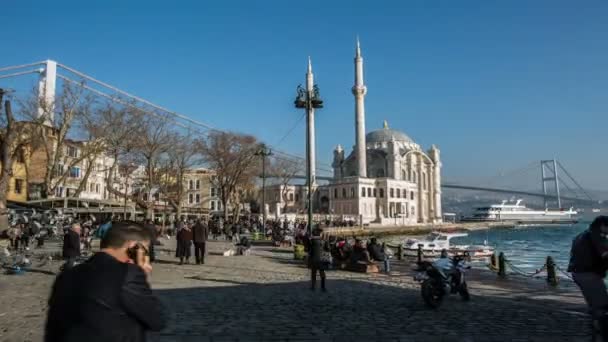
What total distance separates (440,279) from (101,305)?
23.3ft

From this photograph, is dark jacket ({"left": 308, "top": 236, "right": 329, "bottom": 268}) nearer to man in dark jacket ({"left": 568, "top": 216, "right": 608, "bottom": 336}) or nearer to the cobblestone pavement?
the cobblestone pavement

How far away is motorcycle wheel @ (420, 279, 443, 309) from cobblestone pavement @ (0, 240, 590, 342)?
18 cm

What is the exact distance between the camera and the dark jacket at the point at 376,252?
47.9 ft

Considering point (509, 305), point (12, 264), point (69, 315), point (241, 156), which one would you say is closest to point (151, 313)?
point (69, 315)

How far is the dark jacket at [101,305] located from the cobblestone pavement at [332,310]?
155 inches

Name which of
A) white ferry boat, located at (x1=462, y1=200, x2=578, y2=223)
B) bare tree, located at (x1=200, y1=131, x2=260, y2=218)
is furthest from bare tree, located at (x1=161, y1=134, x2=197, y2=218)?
white ferry boat, located at (x1=462, y1=200, x2=578, y2=223)

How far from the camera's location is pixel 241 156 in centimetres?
3738

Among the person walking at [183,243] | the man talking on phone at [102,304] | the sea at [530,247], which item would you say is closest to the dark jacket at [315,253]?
the person walking at [183,243]

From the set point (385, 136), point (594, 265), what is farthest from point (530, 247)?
point (385, 136)

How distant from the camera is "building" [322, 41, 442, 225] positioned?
257 feet

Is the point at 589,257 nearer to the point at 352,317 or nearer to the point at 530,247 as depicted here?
the point at 352,317

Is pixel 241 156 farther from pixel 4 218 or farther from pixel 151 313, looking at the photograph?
pixel 151 313

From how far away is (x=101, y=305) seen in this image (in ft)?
6.93

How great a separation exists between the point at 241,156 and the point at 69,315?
117 ft
